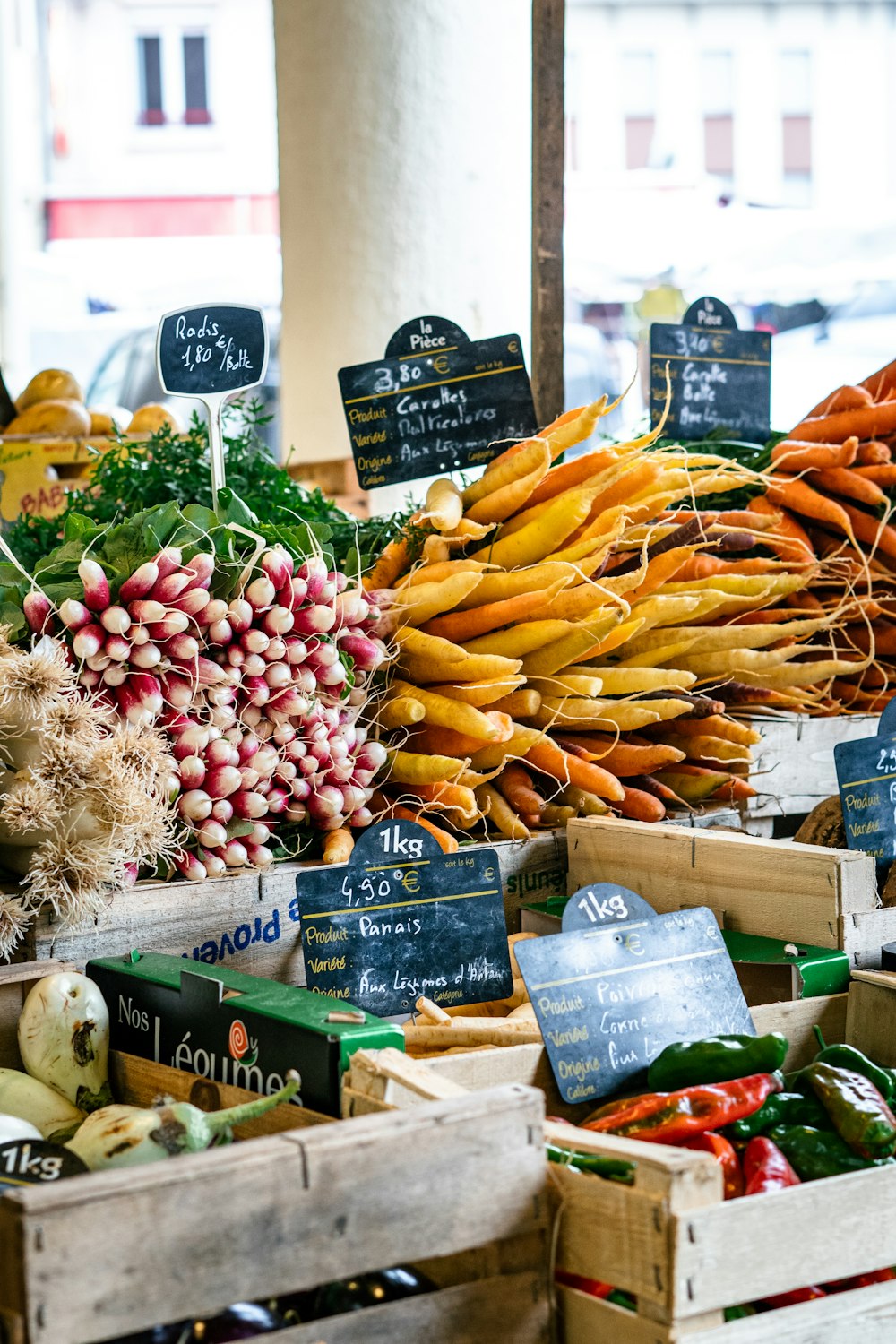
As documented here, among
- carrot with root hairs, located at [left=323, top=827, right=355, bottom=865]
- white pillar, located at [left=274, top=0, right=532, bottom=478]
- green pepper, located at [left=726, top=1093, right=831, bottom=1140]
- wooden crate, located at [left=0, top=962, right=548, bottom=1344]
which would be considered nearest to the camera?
wooden crate, located at [left=0, top=962, right=548, bottom=1344]

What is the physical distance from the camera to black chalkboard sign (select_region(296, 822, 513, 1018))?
181cm

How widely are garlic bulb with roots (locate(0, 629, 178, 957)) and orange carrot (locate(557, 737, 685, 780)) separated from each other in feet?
2.88

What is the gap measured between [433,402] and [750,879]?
45.2 inches

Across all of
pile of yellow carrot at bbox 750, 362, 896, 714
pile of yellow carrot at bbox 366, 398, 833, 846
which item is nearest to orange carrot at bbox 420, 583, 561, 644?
pile of yellow carrot at bbox 366, 398, 833, 846

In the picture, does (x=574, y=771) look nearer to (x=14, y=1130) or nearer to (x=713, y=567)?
(x=713, y=567)

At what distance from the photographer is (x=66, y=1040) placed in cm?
169

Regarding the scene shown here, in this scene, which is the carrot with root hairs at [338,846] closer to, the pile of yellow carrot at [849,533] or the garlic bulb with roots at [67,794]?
the garlic bulb with roots at [67,794]

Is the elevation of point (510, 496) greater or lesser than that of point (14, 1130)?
greater

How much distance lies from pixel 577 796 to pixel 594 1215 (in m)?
1.15

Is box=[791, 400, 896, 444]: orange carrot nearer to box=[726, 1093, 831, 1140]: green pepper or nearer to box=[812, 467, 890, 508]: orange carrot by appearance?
box=[812, 467, 890, 508]: orange carrot

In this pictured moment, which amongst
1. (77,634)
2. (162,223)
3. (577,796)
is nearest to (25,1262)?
(77,634)

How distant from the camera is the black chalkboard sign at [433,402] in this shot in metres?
2.67

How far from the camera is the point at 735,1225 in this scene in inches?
48.9

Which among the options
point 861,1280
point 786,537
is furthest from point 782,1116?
point 786,537
